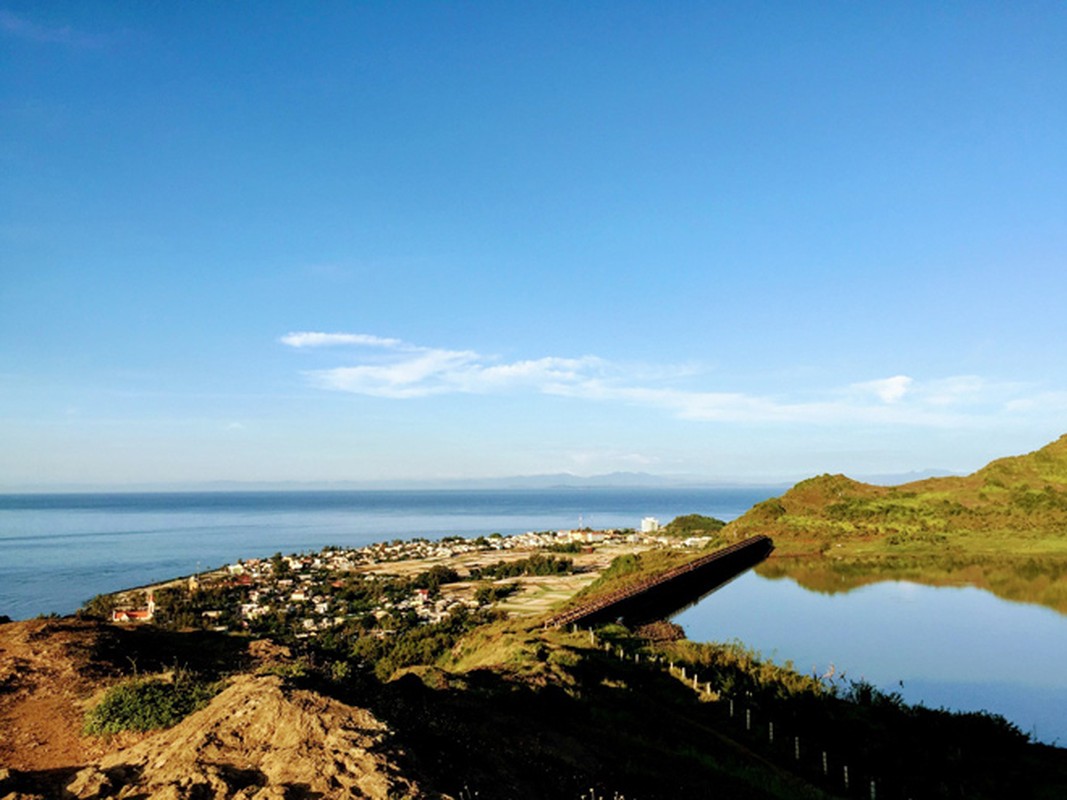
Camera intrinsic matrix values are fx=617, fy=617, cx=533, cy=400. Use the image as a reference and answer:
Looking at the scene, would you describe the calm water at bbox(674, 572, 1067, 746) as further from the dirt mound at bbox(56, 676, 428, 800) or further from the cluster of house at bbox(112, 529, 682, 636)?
the dirt mound at bbox(56, 676, 428, 800)

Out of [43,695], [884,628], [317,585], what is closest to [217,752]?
[43,695]

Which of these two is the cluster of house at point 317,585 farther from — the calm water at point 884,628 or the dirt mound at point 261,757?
the dirt mound at point 261,757

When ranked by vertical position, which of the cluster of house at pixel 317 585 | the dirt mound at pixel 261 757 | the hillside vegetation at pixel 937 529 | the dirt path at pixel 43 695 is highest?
the dirt mound at pixel 261 757

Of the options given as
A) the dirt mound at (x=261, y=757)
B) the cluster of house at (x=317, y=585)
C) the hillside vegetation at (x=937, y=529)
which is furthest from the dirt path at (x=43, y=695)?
the hillside vegetation at (x=937, y=529)

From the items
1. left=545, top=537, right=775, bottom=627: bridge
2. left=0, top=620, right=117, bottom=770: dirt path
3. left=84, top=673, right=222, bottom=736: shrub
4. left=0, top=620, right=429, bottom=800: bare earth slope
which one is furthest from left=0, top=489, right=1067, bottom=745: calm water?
left=0, top=620, right=117, bottom=770: dirt path

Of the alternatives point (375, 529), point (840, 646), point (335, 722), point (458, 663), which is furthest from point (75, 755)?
point (375, 529)

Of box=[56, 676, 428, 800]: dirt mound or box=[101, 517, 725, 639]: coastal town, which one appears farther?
box=[101, 517, 725, 639]: coastal town
